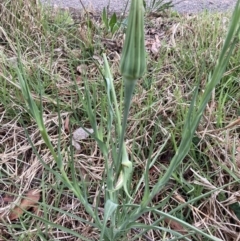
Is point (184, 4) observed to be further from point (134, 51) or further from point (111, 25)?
point (134, 51)

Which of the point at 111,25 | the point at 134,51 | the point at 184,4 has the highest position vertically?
the point at 134,51

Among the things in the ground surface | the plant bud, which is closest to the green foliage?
the ground surface

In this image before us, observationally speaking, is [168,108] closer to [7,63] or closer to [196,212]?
[196,212]

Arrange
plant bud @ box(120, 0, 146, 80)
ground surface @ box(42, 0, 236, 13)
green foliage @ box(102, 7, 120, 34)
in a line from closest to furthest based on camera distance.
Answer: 1. plant bud @ box(120, 0, 146, 80)
2. green foliage @ box(102, 7, 120, 34)
3. ground surface @ box(42, 0, 236, 13)

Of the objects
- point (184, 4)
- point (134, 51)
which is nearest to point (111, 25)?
point (184, 4)

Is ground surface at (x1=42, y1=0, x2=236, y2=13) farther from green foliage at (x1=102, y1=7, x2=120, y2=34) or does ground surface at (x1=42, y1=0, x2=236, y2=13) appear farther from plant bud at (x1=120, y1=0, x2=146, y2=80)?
plant bud at (x1=120, y1=0, x2=146, y2=80)

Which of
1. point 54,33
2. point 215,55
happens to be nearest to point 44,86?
point 54,33

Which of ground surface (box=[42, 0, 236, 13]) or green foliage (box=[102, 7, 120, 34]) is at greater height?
green foliage (box=[102, 7, 120, 34])

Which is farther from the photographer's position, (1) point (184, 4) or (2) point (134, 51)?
(1) point (184, 4)

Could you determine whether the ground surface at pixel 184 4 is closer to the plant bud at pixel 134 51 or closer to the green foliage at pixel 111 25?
the green foliage at pixel 111 25

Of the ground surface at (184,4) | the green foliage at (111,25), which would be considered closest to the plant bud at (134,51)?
the green foliage at (111,25)

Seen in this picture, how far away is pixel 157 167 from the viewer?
42.1 inches

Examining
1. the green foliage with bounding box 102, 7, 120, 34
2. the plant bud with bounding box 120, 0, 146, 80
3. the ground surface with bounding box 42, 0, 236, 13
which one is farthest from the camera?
the ground surface with bounding box 42, 0, 236, 13

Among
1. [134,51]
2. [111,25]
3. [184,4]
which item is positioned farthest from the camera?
[184,4]
